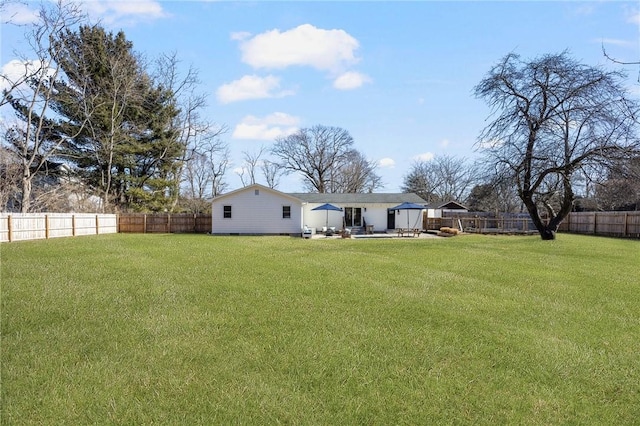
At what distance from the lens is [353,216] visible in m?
29.3

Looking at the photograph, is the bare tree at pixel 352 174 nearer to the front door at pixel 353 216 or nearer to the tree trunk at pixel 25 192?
the front door at pixel 353 216

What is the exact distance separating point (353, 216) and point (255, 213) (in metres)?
7.63

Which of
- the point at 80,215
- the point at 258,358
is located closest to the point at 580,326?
the point at 258,358

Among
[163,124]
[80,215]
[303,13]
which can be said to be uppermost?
[163,124]

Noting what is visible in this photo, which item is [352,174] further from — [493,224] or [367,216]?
[493,224]

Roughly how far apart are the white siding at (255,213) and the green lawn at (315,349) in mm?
16414

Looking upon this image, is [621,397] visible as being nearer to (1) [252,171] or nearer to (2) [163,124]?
(2) [163,124]

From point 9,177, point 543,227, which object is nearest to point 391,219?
point 543,227

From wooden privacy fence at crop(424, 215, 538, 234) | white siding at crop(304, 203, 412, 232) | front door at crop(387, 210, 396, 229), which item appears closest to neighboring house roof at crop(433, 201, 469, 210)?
wooden privacy fence at crop(424, 215, 538, 234)

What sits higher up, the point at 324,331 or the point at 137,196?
the point at 137,196

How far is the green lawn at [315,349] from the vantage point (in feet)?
10.8

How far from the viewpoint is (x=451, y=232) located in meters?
24.3

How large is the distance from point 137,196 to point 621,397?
30535 millimetres

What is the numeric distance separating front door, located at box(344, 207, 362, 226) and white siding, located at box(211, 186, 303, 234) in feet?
15.6
